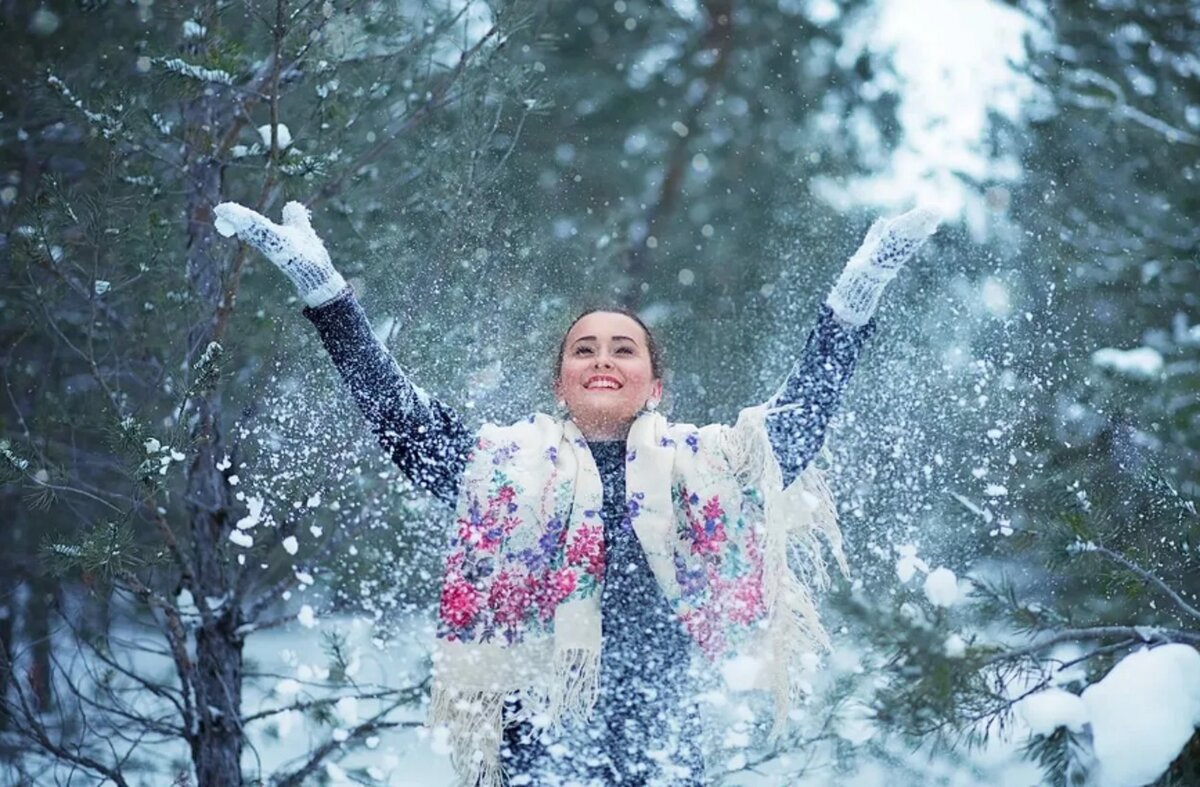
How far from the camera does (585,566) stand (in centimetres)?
284

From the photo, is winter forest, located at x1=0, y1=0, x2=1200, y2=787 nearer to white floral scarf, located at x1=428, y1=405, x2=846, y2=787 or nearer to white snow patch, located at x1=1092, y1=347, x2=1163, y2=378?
white snow patch, located at x1=1092, y1=347, x2=1163, y2=378

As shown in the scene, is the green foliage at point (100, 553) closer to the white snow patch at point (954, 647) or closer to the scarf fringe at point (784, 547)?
the scarf fringe at point (784, 547)

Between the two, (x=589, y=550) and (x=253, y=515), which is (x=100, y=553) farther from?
(x=589, y=550)

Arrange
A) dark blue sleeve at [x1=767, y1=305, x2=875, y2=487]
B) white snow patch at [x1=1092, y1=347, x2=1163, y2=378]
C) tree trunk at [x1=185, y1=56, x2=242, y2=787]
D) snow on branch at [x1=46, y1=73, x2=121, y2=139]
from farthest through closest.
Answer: white snow patch at [x1=1092, y1=347, x2=1163, y2=378], tree trunk at [x1=185, y1=56, x2=242, y2=787], snow on branch at [x1=46, y1=73, x2=121, y2=139], dark blue sleeve at [x1=767, y1=305, x2=875, y2=487]

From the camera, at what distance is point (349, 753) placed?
348 cm

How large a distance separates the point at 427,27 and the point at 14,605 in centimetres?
245

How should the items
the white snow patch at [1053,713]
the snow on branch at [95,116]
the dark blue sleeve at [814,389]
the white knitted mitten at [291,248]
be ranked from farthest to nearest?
1. the snow on branch at [95,116]
2. the dark blue sleeve at [814,389]
3. the white knitted mitten at [291,248]
4. the white snow patch at [1053,713]

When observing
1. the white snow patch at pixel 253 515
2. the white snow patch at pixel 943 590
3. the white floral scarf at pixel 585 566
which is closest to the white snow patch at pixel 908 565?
the white floral scarf at pixel 585 566

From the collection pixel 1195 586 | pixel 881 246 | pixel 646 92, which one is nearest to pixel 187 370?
pixel 881 246

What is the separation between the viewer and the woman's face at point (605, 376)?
9.91 feet

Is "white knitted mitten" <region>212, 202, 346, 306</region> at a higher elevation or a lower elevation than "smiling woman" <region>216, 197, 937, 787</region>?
higher

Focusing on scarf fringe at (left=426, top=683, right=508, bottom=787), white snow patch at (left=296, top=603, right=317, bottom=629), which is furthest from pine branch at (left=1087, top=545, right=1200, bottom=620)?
white snow patch at (left=296, top=603, right=317, bottom=629)

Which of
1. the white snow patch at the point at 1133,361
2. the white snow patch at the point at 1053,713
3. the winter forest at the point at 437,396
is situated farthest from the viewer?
the white snow patch at the point at 1133,361

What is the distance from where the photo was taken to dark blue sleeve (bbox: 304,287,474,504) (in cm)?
285
